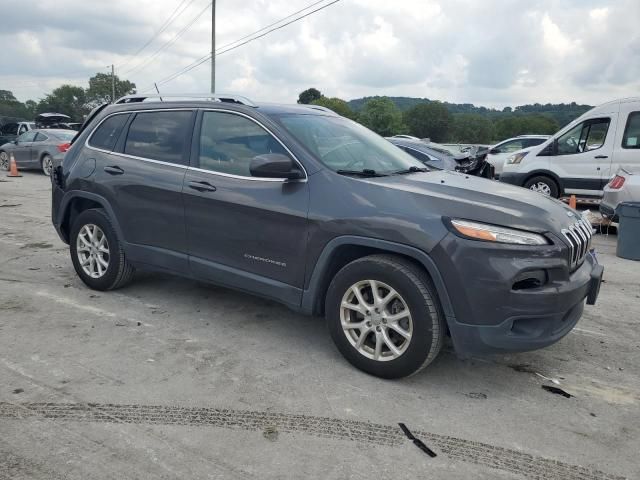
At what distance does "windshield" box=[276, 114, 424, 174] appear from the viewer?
161 inches

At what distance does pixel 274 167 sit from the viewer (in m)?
3.78

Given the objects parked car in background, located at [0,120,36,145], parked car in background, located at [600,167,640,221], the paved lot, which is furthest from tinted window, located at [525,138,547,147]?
parked car in background, located at [0,120,36,145]

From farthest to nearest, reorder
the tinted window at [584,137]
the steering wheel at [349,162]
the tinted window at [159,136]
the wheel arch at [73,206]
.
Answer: the tinted window at [584,137]
the wheel arch at [73,206]
the tinted window at [159,136]
the steering wheel at [349,162]

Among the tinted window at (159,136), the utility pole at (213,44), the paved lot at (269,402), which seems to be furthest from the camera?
the utility pole at (213,44)

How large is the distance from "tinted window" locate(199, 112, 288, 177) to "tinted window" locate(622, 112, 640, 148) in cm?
869

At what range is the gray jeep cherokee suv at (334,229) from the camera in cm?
331

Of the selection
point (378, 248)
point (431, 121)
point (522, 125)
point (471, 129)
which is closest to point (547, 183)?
point (378, 248)

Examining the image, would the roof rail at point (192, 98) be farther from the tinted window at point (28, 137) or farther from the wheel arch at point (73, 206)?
the tinted window at point (28, 137)

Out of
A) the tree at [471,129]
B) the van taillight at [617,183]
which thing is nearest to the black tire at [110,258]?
the van taillight at [617,183]

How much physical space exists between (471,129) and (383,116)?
86.9 feet

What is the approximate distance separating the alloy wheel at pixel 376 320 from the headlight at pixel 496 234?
0.57 meters

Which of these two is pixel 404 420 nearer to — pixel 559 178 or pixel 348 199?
pixel 348 199

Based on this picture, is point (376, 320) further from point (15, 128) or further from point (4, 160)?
point (15, 128)

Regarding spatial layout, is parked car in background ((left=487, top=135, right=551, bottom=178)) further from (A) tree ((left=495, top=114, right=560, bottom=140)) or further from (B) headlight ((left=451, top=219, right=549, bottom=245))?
(A) tree ((left=495, top=114, right=560, bottom=140))
